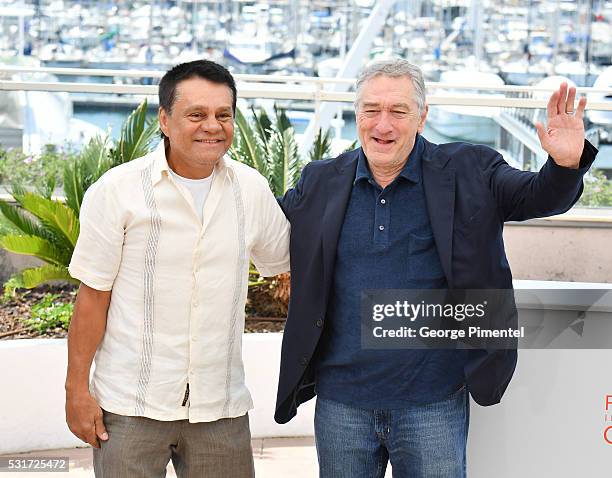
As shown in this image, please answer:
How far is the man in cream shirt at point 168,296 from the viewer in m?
2.73

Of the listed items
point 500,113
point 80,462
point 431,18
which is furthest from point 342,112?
point 431,18

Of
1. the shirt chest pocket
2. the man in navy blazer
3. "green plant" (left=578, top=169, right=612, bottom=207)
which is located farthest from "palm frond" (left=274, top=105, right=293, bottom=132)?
the shirt chest pocket

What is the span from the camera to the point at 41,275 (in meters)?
5.38

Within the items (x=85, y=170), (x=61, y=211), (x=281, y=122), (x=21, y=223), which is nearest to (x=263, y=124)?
(x=281, y=122)

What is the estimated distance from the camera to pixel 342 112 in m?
7.70

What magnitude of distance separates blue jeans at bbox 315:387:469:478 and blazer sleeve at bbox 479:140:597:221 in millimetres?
552

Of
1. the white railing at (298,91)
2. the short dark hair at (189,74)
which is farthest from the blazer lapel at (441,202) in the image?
the white railing at (298,91)

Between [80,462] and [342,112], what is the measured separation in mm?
3764

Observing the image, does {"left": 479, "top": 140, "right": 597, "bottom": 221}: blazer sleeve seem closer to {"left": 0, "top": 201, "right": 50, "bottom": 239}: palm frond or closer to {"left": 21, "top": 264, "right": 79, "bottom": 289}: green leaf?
{"left": 21, "top": 264, "right": 79, "bottom": 289}: green leaf

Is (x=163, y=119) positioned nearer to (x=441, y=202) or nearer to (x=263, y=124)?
(x=441, y=202)

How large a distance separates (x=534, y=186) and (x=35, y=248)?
344 cm

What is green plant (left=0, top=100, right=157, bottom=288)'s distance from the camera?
5.38 m

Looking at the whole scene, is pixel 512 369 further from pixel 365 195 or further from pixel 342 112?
pixel 342 112

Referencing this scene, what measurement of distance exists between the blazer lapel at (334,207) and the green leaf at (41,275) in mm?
2877
